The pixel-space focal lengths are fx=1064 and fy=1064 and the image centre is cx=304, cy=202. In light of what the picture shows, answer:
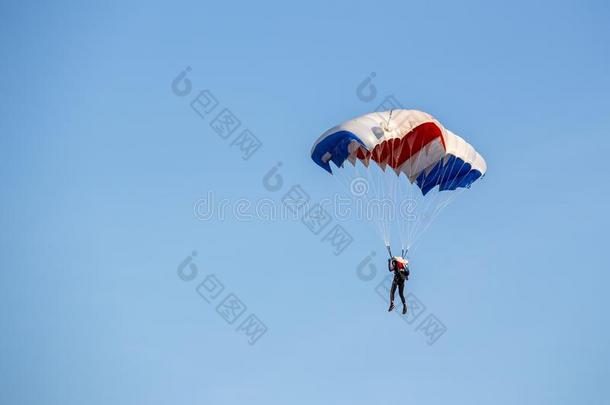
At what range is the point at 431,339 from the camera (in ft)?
100

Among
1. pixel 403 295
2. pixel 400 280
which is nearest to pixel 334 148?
pixel 400 280

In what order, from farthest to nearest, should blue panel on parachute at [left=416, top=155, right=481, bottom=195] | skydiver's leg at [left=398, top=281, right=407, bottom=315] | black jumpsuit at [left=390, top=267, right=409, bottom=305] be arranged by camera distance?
blue panel on parachute at [left=416, top=155, right=481, bottom=195] < skydiver's leg at [left=398, top=281, right=407, bottom=315] < black jumpsuit at [left=390, top=267, right=409, bottom=305]

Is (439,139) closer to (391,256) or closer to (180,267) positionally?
(391,256)

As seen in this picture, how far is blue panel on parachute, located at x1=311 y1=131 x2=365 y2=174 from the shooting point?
27.4m

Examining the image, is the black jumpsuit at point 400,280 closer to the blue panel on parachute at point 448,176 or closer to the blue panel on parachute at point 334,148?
the blue panel on parachute at point 448,176

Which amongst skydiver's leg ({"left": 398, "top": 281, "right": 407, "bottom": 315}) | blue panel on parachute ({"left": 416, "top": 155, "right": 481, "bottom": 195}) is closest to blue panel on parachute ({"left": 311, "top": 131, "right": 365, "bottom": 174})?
blue panel on parachute ({"left": 416, "top": 155, "right": 481, "bottom": 195})

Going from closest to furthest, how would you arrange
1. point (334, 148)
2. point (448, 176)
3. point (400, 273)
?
point (400, 273) < point (334, 148) < point (448, 176)

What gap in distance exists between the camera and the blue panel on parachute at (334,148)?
89.8 feet

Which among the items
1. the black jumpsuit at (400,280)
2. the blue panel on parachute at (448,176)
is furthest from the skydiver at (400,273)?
the blue panel on parachute at (448,176)

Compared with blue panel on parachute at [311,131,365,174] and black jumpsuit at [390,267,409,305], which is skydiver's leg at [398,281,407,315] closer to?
black jumpsuit at [390,267,409,305]

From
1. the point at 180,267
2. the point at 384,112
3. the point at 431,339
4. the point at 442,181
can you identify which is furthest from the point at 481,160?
the point at 180,267

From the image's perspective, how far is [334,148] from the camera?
91.9 ft

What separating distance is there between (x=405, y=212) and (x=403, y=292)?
7.74 ft

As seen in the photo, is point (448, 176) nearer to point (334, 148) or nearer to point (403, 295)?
point (334, 148)
